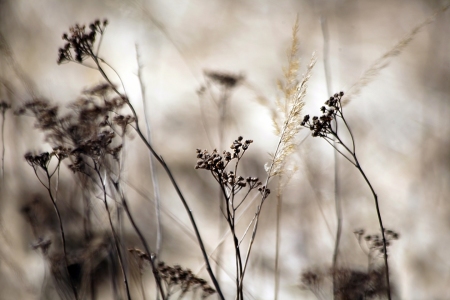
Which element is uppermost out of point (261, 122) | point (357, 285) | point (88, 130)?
point (261, 122)

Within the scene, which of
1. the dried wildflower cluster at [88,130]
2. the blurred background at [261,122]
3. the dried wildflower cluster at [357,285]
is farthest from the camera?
the blurred background at [261,122]

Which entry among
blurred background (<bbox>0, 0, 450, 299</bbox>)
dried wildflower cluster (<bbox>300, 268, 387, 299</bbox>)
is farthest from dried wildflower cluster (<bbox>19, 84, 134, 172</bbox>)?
dried wildflower cluster (<bbox>300, 268, 387, 299</bbox>)

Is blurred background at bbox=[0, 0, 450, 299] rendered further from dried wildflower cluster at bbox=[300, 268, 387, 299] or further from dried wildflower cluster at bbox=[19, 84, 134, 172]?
dried wildflower cluster at bbox=[19, 84, 134, 172]

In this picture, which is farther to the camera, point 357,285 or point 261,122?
point 261,122

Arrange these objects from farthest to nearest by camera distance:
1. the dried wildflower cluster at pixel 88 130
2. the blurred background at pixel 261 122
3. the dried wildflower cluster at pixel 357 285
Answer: the blurred background at pixel 261 122, the dried wildflower cluster at pixel 357 285, the dried wildflower cluster at pixel 88 130

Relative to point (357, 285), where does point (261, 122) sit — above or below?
above

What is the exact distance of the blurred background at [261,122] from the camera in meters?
1.60

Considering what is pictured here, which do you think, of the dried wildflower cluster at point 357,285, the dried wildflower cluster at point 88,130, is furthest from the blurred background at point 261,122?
the dried wildflower cluster at point 88,130

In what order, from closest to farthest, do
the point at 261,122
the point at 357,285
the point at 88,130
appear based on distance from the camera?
the point at 88,130, the point at 357,285, the point at 261,122

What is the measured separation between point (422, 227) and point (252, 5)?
1.28 m

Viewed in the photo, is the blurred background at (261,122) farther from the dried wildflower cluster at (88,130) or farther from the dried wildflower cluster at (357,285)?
the dried wildflower cluster at (88,130)

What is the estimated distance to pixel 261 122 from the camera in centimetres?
186

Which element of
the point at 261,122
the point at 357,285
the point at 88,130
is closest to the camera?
the point at 88,130

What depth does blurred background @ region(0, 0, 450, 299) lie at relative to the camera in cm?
160
